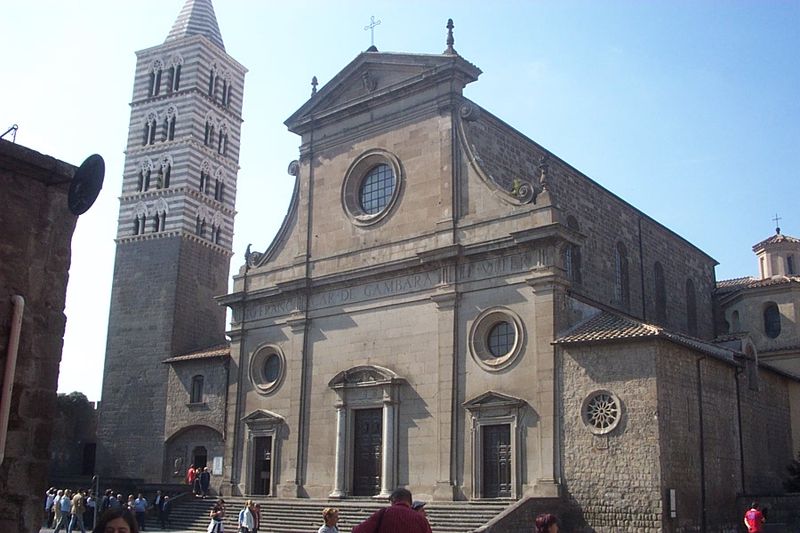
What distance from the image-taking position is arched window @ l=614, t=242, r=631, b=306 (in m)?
32.8

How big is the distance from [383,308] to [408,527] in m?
22.4

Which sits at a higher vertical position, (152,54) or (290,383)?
(152,54)

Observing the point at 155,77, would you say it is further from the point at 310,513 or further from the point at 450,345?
the point at 310,513

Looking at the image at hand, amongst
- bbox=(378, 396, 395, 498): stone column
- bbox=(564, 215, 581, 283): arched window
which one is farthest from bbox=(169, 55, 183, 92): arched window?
bbox=(378, 396, 395, 498): stone column

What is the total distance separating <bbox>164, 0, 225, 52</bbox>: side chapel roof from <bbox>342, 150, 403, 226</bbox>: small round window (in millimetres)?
20036

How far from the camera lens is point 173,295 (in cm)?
4012

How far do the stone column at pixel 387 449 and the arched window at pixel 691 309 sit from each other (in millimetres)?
16937

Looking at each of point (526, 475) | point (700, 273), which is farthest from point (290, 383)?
point (700, 273)

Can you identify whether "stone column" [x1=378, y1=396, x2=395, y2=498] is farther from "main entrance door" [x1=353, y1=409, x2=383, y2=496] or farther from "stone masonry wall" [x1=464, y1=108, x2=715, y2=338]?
"stone masonry wall" [x1=464, y1=108, x2=715, y2=338]

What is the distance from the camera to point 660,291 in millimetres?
36156

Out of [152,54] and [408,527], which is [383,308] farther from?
[152,54]

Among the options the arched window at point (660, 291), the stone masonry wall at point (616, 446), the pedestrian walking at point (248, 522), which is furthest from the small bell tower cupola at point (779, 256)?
the pedestrian walking at point (248, 522)

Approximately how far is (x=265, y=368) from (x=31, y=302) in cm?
2473

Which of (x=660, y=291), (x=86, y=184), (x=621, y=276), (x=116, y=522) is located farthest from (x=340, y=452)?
(x=116, y=522)
